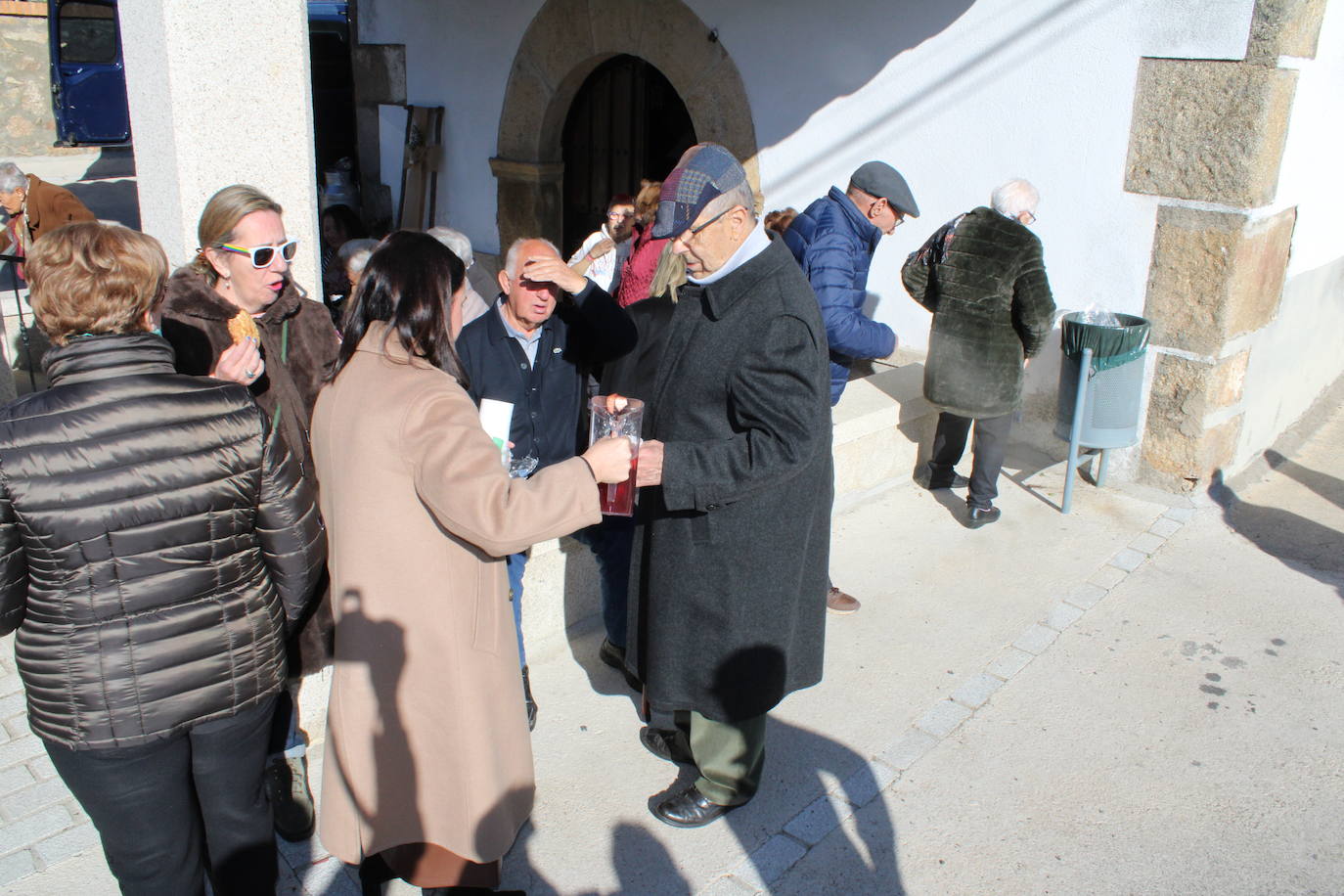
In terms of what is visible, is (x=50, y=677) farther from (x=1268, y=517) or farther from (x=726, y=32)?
(x=726, y=32)

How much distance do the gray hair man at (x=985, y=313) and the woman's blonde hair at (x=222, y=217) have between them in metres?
2.98

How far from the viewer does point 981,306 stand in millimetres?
4641

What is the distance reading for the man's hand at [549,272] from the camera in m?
2.92

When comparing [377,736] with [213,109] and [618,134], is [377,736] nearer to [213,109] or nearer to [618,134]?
[213,109]

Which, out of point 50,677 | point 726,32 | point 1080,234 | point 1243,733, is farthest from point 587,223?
point 50,677

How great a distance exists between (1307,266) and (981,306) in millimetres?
2569

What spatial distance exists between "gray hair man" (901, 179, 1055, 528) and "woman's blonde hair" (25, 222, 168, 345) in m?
3.47

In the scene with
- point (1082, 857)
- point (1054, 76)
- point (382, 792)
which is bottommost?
point (1082, 857)

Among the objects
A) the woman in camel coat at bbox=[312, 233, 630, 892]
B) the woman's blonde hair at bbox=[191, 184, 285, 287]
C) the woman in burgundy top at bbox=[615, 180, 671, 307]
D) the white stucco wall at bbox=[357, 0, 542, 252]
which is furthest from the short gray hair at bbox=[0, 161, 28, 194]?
the woman in camel coat at bbox=[312, 233, 630, 892]

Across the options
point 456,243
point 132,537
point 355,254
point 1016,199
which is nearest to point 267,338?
point 132,537

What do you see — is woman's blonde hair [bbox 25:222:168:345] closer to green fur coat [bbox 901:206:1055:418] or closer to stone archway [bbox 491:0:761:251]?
green fur coat [bbox 901:206:1055:418]

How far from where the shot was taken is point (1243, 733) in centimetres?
347

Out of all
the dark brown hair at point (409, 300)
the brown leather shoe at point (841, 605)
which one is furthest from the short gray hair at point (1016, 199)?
the dark brown hair at point (409, 300)

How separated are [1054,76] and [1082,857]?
390 centimetres
